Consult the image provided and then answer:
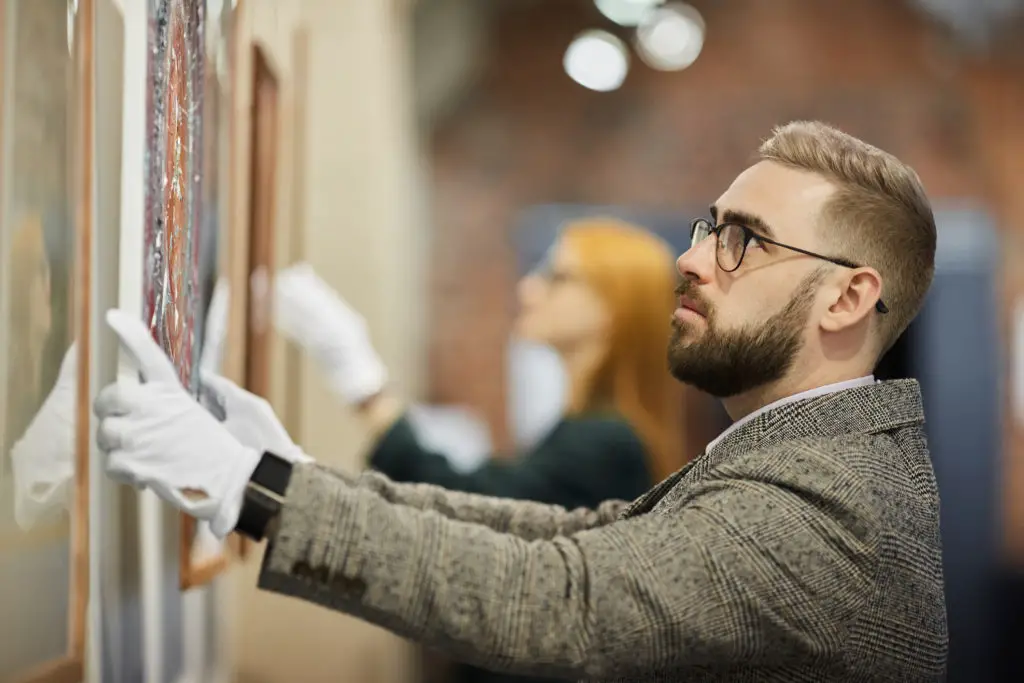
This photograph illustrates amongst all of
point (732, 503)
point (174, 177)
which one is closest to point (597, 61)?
point (174, 177)

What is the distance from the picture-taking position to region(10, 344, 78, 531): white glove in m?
0.88

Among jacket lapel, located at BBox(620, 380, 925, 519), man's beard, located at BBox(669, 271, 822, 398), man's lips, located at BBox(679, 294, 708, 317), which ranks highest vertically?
man's lips, located at BBox(679, 294, 708, 317)

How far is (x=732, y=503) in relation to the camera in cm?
92

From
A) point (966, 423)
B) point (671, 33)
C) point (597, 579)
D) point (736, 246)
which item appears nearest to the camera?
point (597, 579)

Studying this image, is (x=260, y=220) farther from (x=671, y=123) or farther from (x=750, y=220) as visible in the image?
(x=671, y=123)

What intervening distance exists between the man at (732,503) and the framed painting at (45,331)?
0.21 ft

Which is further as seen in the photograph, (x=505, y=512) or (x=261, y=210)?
(x=261, y=210)

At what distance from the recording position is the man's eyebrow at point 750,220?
1097mm

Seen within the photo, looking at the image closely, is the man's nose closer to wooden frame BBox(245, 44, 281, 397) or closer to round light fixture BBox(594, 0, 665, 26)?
wooden frame BBox(245, 44, 281, 397)

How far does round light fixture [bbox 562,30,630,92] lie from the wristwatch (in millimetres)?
3727

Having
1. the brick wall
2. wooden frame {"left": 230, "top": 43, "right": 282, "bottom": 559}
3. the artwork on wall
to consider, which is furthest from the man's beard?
the brick wall

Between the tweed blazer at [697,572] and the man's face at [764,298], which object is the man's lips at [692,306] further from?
the tweed blazer at [697,572]

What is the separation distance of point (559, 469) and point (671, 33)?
257 centimetres

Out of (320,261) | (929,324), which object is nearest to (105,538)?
(320,261)
